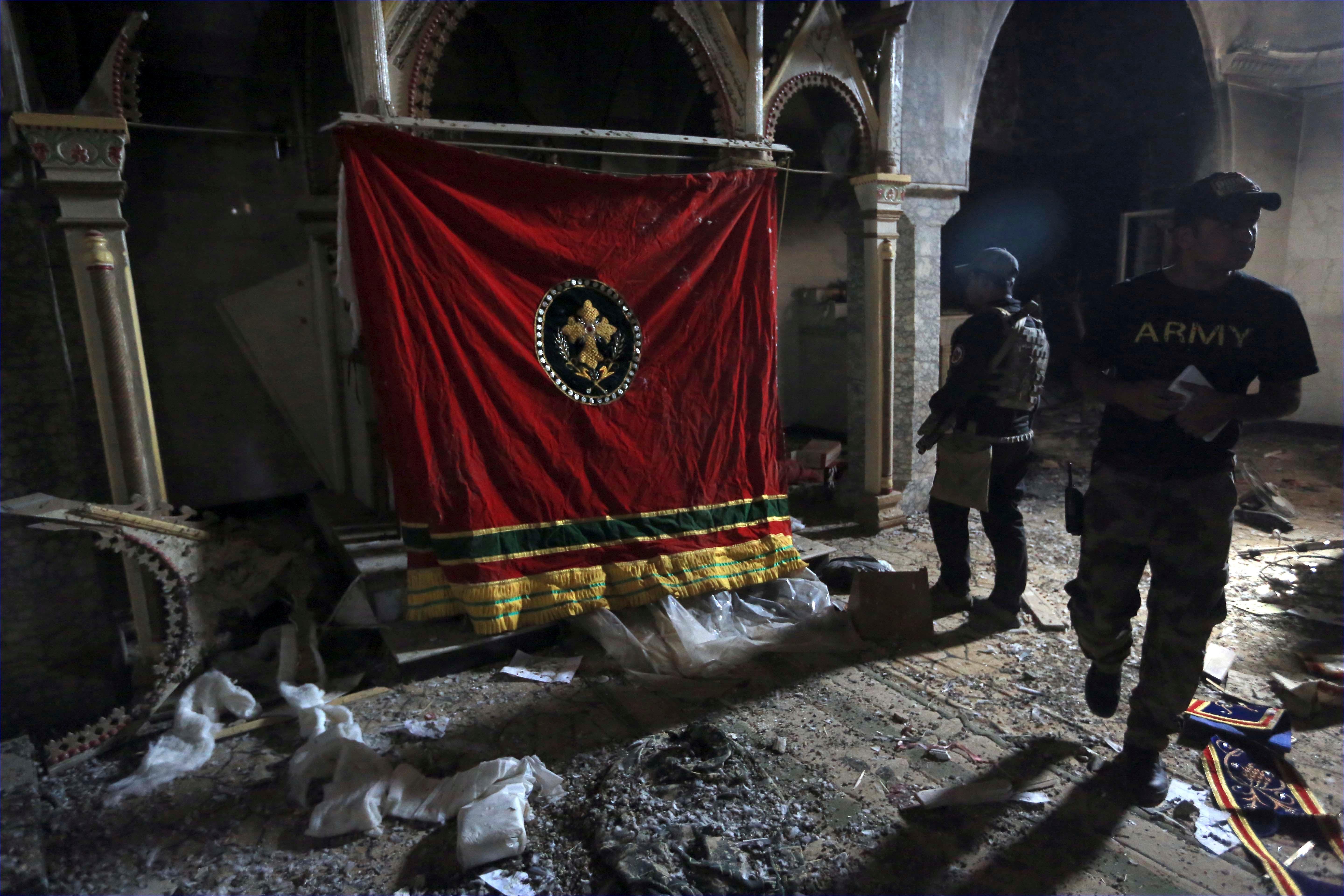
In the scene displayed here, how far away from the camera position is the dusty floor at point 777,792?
2297 mm

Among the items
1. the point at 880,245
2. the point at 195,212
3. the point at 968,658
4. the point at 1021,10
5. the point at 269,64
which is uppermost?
the point at 1021,10

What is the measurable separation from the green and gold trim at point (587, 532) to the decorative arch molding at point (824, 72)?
6.94ft

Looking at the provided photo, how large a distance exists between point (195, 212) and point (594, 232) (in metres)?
3.34

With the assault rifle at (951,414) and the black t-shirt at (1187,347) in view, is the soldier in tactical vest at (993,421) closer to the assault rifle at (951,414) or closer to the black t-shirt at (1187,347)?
the assault rifle at (951,414)

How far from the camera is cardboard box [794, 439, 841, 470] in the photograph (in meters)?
6.43

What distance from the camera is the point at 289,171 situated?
558 cm

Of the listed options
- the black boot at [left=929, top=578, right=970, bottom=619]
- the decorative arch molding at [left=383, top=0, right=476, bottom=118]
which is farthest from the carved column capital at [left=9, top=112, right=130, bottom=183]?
the black boot at [left=929, top=578, right=970, bottom=619]

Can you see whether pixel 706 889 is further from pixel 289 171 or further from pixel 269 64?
pixel 269 64

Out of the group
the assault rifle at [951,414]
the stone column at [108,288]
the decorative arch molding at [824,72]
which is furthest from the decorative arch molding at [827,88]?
the stone column at [108,288]

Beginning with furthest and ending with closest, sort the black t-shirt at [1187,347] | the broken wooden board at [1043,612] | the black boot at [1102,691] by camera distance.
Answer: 1. the broken wooden board at [1043,612]
2. the black boot at [1102,691]
3. the black t-shirt at [1187,347]

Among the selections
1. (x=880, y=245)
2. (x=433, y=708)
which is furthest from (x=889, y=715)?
(x=880, y=245)

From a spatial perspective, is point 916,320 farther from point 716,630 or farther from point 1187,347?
point 1187,347

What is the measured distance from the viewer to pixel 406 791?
266 cm

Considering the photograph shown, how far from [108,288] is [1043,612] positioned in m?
4.48
